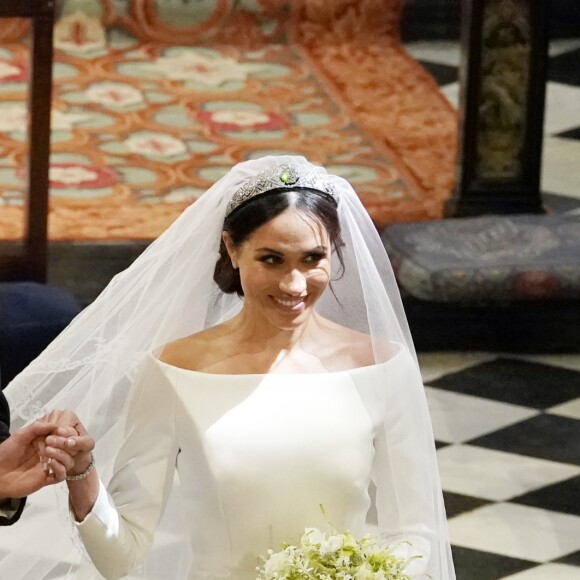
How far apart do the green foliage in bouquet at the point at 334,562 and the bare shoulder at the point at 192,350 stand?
59 centimetres

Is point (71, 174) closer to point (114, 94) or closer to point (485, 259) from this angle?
point (114, 94)

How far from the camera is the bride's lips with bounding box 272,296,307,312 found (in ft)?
11.5

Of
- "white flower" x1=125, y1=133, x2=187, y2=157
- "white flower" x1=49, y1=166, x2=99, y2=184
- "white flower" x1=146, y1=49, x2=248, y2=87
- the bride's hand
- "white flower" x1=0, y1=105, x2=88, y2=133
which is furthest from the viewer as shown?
"white flower" x1=146, y1=49, x2=248, y2=87

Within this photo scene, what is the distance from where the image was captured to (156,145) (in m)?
8.37

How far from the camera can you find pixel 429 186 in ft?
26.3

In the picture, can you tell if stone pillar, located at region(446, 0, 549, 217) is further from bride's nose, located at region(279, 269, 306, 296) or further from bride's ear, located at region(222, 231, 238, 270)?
bride's nose, located at region(279, 269, 306, 296)

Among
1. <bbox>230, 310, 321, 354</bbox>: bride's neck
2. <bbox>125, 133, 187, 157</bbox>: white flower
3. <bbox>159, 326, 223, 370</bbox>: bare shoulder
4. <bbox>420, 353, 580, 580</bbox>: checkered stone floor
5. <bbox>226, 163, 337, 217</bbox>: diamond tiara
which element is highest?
<bbox>226, 163, 337, 217</bbox>: diamond tiara

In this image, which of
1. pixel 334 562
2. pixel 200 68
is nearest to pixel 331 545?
pixel 334 562

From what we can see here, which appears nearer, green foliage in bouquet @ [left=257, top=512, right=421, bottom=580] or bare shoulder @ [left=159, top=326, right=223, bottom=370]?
green foliage in bouquet @ [left=257, top=512, right=421, bottom=580]

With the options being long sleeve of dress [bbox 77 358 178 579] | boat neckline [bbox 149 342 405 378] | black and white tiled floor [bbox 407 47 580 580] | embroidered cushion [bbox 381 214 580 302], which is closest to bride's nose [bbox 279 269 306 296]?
boat neckline [bbox 149 342 405 378]

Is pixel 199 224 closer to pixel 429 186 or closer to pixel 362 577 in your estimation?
pixel 362 577

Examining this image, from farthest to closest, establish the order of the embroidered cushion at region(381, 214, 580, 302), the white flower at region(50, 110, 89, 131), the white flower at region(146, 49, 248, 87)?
the white flower at region(146, 49, 248, 87) < the white flower at region(50, 110, 89, 131) < the embroidered cushion at region(381, 214, 580, 302)

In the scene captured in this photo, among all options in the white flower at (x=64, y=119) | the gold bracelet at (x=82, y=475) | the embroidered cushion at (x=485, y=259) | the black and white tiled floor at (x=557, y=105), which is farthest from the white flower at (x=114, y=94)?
the gold bracelet at (x=82, y=475)

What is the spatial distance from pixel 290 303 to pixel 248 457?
1.17 feet
